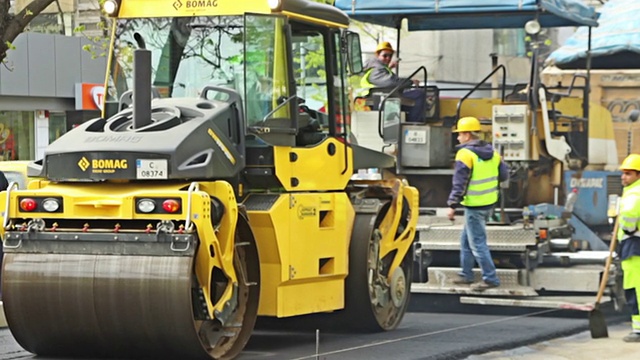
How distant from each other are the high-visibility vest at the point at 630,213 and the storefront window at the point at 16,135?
15.1 metres

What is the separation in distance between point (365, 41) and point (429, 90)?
1781 cm

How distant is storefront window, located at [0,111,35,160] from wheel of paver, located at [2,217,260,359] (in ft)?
50.9

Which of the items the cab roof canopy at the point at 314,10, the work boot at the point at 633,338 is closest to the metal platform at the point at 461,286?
the work boot at the point at 633,338

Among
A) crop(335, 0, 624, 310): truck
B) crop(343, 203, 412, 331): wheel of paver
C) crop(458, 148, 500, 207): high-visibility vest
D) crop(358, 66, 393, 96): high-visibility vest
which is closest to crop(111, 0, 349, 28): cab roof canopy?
crop(343, 203, 412, 331): wheel of paver

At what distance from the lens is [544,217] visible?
42.1ft

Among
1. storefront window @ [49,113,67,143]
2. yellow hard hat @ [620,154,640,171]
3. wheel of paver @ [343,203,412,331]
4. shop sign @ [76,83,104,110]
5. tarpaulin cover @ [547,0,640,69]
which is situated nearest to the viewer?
wheel of paver @ [343,203,412,331]

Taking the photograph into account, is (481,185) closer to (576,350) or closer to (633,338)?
(633,338)

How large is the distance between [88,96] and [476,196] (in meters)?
13.7

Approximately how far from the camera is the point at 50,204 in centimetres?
865

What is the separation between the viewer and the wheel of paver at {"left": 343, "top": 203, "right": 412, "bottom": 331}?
34.5 feet

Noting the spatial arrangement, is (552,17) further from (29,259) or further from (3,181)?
(29,259)

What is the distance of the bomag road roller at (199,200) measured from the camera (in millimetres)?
8352

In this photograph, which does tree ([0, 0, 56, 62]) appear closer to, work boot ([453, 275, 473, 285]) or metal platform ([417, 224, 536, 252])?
metal platform ([417, 224, 536, 252])

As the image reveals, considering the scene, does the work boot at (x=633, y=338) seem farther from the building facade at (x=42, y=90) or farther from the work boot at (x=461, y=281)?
the building facade at (x=42, y=90)
